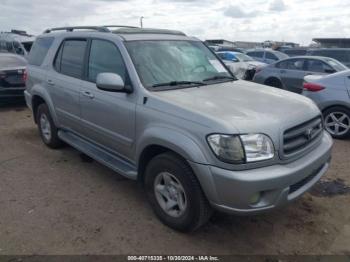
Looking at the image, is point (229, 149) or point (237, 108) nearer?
point (229, 149)

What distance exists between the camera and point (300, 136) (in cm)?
342

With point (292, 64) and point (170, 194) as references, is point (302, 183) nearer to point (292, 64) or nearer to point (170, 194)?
point (170, 194)

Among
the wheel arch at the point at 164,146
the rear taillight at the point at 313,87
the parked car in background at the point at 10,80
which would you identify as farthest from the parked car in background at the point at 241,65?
the wheel arch at the point at 164,146

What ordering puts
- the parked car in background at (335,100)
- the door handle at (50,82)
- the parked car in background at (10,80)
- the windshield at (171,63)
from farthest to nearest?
1. the parked car in background at (10,80)
2. the parked car in background at (335,100)
3. the door handle at (50,82)
4. the windshield at (171,63)

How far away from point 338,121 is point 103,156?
15.3ft

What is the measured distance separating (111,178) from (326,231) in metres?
2.75

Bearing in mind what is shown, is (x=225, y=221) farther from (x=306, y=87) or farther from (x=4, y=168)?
(x=306, y=87)

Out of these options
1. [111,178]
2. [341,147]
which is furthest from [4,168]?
[341,147]

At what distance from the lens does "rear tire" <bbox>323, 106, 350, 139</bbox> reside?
22.0ft

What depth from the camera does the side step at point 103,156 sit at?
4.01 m

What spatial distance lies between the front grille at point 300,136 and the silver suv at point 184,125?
0.01m

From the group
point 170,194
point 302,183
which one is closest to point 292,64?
point 302,183

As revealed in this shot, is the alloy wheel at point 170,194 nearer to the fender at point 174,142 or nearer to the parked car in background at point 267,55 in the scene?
the fender at point 174,142

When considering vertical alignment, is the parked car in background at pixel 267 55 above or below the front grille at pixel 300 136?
below
